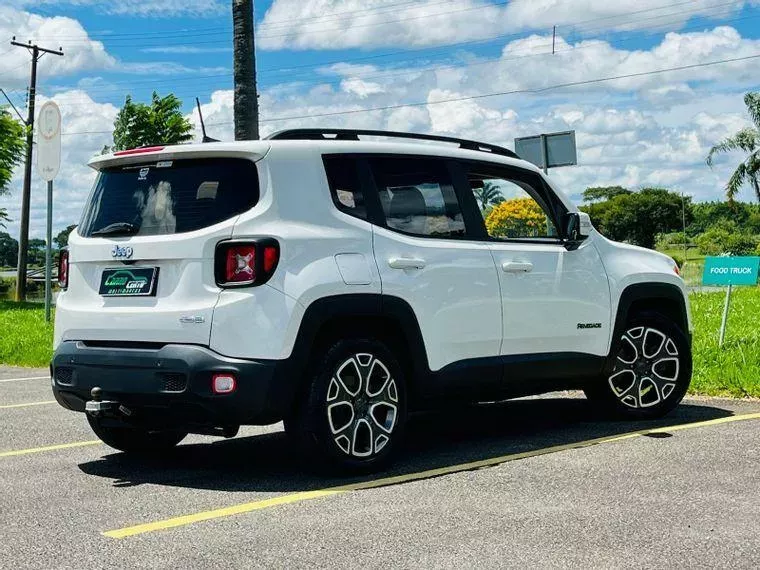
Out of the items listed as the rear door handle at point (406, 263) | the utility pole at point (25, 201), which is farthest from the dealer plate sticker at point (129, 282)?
the utility pole at point (25, 201)

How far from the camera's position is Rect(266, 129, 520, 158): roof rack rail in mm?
6525

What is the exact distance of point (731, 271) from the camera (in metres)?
12.3

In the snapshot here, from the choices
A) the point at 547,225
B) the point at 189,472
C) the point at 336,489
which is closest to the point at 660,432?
the point at 547,225

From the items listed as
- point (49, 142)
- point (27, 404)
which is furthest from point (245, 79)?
point (27, 404)

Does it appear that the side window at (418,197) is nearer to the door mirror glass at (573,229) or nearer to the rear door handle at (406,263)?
the rear door handle at (406,263)

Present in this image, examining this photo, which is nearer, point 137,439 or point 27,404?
point 137,439

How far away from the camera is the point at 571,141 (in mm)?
13125

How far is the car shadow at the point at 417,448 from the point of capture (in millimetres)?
6426

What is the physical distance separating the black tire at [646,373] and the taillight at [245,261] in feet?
10.4

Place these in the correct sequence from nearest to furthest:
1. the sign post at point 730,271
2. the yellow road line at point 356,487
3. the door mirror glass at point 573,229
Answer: the yellow road line at point 356,487 < the door mirror glass at point 573,229 < the sign post at point 730,271

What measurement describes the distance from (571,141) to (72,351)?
26.4 ft

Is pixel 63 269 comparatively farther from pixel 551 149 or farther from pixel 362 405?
pixel 551 149

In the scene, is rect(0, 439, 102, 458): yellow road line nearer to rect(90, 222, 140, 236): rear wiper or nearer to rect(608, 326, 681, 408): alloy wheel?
rect(90, 222, 140, 236): rear wiper

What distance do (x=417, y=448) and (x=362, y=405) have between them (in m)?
1.11
